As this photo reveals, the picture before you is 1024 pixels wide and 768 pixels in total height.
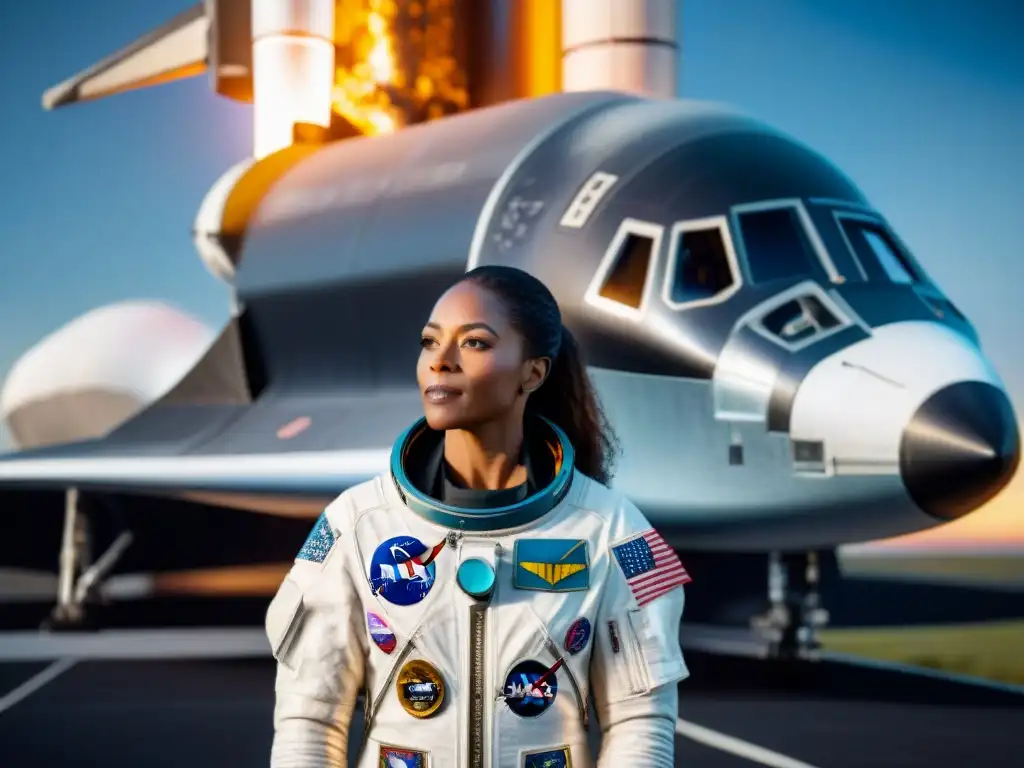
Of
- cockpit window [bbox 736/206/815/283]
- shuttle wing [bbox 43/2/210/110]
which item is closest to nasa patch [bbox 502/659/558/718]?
cockpit window [bbox 736/206/815/283]

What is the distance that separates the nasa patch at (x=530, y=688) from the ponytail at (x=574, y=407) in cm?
50

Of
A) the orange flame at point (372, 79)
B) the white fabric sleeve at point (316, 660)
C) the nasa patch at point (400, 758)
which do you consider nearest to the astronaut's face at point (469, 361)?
the white fabric sleeve at point (316, 660)

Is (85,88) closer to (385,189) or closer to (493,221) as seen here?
(385,189)

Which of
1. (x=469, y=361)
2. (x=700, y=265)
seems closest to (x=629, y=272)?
(x=700, y=265)

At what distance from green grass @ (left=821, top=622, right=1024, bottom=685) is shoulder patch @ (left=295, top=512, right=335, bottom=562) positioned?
9.07 metres

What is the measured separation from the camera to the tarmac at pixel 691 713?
23.1ft

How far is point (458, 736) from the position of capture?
95.0 inches

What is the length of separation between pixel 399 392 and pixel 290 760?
8700 millimetres

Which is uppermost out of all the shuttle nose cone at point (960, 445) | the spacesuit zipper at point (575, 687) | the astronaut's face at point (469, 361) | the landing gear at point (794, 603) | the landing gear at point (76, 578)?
the astronaut's face at point (469, 361)

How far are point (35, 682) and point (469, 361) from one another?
8501mm

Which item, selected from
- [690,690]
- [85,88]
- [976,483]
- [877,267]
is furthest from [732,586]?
[85,88]

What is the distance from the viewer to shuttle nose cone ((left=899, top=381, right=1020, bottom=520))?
25.7ft

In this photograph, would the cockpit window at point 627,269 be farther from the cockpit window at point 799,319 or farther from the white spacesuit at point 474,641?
the white spacesuit at point 474,641

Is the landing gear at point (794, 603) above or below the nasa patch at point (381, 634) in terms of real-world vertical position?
below
